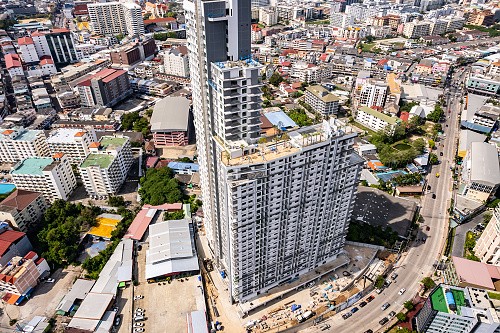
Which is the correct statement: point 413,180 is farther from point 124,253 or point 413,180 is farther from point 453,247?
point 124,253

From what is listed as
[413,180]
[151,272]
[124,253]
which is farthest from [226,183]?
[413,180]

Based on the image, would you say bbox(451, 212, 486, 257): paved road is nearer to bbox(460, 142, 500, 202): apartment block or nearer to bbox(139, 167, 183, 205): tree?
bbox(460, 142, 500, 202): apartment block

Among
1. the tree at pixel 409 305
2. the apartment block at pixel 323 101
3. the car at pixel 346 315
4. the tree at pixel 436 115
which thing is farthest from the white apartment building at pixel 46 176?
the tree at pixel 436 115

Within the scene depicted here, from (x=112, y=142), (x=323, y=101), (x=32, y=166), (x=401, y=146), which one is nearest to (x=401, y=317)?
(x=401, y=146)

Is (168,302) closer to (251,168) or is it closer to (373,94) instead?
(251,168)

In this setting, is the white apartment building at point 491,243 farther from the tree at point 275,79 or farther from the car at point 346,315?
the tree at point 275,79

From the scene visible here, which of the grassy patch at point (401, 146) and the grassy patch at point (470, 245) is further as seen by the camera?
the grassy patch at point (401, 146)
